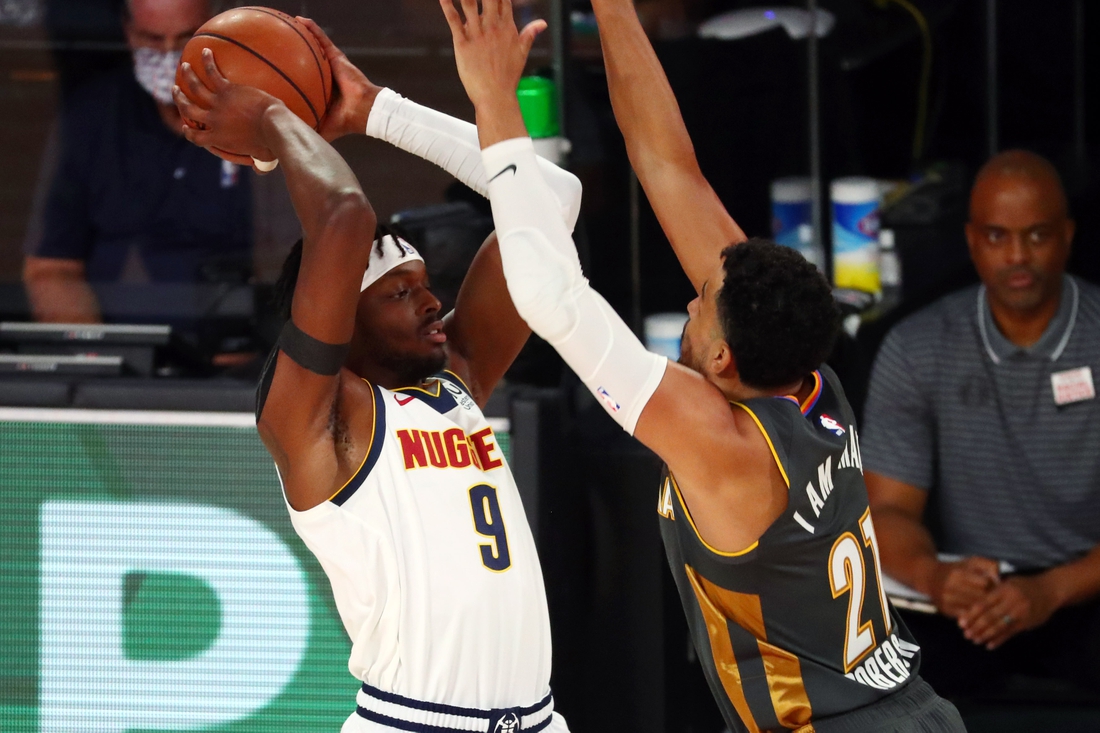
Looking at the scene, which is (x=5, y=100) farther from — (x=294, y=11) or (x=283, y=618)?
(x=283, y=618)

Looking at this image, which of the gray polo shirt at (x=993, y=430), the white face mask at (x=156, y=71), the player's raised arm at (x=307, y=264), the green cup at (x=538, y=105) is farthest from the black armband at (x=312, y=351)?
the white face mask at (x=156, y=71)

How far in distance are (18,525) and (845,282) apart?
285cm

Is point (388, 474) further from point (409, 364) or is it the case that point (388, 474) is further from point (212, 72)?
point (212, 72)

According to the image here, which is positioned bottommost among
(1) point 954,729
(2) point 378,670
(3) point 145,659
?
(3) point 145,659

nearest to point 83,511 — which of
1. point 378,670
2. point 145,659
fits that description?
point 145,659

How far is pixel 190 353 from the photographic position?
13.7ft

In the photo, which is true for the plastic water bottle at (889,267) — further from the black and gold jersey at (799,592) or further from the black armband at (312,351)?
the black armband at (312,351)

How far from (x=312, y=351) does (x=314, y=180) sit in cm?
31

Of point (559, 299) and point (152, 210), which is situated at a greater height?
point (559, 299)

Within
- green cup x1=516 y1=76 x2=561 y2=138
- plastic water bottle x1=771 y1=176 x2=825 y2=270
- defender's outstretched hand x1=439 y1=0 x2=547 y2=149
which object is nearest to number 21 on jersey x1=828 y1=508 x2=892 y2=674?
defender's outstretched hand x1=439 y1=0 x2=547 y2=149

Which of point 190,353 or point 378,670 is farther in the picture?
point 190,353

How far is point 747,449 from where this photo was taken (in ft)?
8.30

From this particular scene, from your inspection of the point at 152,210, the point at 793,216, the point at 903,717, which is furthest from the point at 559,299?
the point at 793,216

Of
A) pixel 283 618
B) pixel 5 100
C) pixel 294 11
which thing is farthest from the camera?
pixel 5 100
